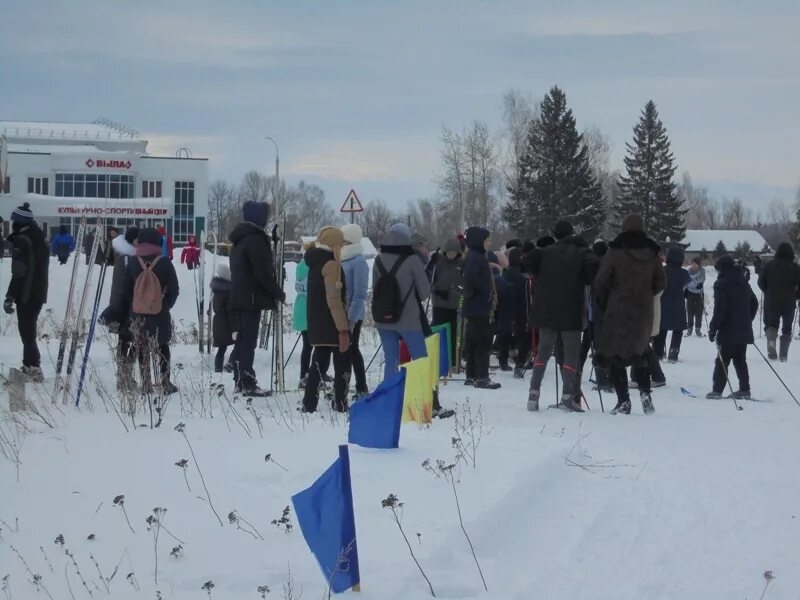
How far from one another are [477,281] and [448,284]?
0.71 meters

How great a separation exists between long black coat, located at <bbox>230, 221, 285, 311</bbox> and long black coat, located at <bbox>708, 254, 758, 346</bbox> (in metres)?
5.16

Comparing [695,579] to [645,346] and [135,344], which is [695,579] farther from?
[135,344]

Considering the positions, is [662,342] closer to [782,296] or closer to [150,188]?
[782,296]

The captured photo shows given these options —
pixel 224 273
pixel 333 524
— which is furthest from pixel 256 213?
pixel 333 524

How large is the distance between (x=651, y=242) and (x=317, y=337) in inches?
136

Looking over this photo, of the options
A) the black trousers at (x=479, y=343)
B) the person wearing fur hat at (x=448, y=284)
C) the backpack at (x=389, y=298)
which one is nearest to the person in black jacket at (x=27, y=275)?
the backpack at (x=389, y=298)

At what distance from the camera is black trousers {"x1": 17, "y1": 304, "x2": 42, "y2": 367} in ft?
37.4

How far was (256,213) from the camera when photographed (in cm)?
1064

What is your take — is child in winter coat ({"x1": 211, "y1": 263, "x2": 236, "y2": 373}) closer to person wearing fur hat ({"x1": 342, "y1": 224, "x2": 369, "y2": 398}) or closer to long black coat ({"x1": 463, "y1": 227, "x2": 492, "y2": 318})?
person wearing fur hat ({"x1": 342, "y1": 224, "x2": 369, "y2": 398})

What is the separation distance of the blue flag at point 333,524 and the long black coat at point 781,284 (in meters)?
13.8

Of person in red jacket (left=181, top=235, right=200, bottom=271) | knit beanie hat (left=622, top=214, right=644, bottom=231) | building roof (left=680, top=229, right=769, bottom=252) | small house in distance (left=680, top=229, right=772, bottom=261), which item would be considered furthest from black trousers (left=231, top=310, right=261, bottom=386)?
building roof (left=680, top=229, right=769, bottom=252)

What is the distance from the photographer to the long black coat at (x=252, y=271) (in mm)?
10594

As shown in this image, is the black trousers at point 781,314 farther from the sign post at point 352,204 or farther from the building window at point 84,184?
the building window at point 84,184

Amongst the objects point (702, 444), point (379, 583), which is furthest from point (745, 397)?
point (379, 583)
